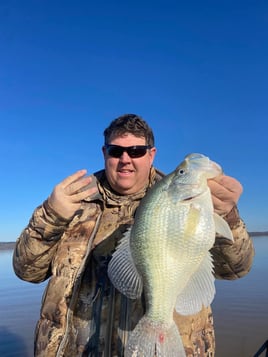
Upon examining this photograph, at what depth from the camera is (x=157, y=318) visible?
263cm

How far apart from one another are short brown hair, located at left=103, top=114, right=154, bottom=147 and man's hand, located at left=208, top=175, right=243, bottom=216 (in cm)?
134

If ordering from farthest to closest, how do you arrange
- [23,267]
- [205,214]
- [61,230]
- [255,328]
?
[255,328] → [23,267] → [61,230] → [205,214]

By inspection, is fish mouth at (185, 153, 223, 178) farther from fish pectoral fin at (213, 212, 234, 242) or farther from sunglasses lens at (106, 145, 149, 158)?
sunglasses lens at (106, 145, 149, 158)

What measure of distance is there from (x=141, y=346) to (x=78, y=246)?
138 centimetres

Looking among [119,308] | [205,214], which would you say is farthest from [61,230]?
[205,214]

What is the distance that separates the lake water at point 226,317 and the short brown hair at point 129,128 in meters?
7.15

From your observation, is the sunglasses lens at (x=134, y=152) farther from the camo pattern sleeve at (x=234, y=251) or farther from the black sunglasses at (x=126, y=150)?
the camo pattern sleeve at (x=234, y=251)

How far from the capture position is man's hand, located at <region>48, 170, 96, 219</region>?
10.2ft

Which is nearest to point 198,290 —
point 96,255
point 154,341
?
point 154,341

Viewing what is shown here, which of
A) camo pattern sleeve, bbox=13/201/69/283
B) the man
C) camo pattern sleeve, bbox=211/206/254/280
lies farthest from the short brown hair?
camo pattern sleeve, bbox=211/206/254/280

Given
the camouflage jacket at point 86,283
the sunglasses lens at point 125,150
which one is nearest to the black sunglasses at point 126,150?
the sunglasses lens at point 125,150

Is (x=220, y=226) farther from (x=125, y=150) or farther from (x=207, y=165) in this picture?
(x=125, y=150)

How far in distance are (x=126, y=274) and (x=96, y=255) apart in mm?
1142

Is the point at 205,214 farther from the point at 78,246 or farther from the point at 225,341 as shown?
the point at 225,341
